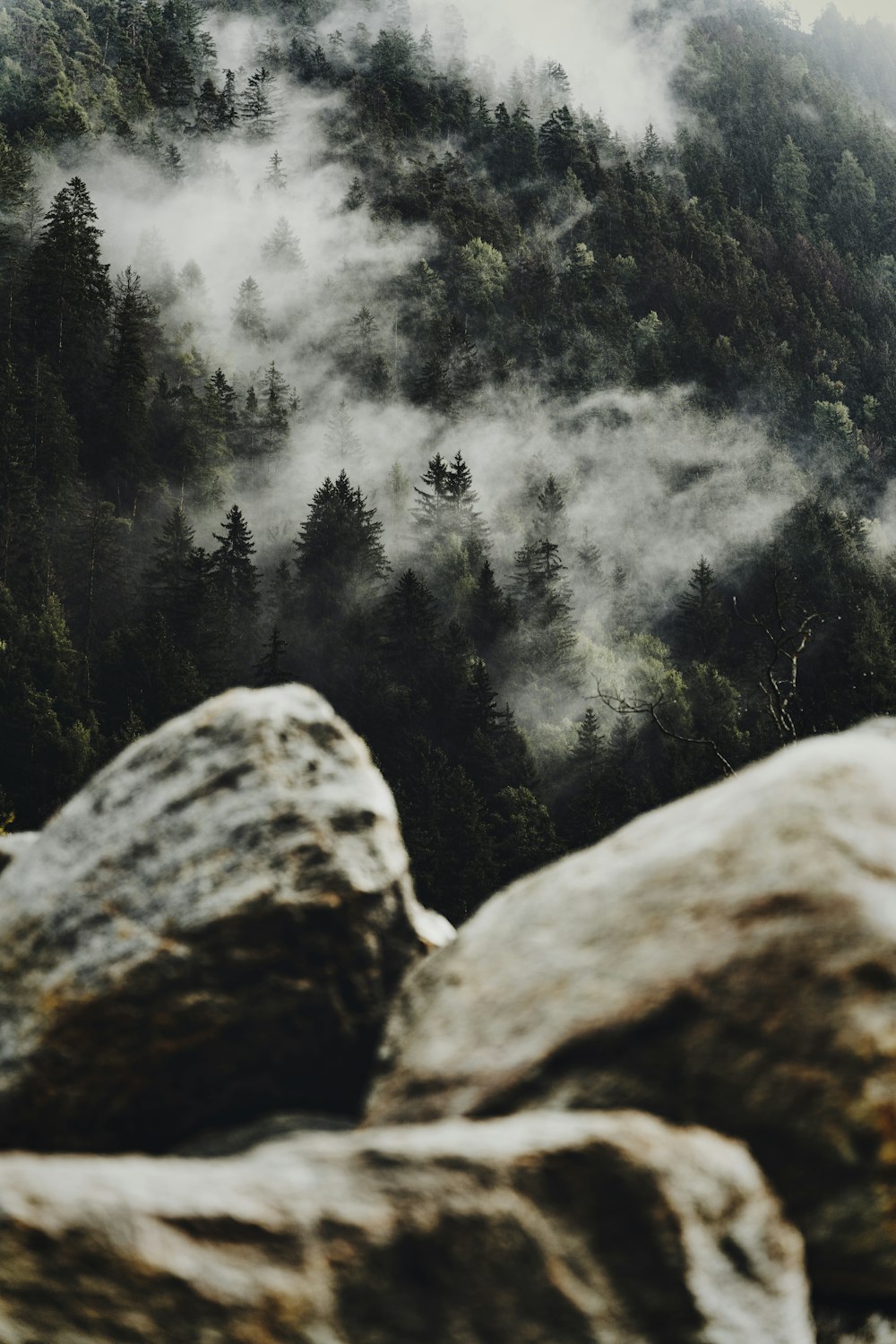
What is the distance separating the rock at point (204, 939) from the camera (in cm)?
570

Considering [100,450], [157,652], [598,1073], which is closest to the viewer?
[598,1073]

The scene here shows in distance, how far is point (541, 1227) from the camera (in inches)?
175

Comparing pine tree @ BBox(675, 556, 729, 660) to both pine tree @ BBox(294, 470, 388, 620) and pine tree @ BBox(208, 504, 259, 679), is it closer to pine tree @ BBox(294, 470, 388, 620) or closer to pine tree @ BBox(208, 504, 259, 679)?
pine tree @ BBox(294, 470, 388, 620)

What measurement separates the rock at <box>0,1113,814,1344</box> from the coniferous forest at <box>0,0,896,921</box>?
10657 millimetres

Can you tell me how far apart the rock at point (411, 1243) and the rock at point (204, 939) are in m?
1.16

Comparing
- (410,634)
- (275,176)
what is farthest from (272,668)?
(275,176)

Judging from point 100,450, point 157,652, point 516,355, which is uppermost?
point 516,355

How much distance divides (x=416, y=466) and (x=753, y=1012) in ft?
456

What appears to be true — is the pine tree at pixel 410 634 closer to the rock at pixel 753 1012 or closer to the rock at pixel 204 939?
the rock at pixel 204 939

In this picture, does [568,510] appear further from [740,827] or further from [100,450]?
[740,827]

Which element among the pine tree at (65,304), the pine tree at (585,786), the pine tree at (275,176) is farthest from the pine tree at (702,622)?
the pine tree at (275,176)

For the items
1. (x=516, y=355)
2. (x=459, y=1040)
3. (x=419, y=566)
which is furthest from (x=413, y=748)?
Answer: (x=516, y=355)

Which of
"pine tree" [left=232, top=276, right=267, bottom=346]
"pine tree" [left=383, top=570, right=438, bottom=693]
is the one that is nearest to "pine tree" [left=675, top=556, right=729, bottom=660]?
"pine tree" [left=383, top=570, right=438, bottom=693]

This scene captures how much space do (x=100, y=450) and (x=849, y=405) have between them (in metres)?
124
